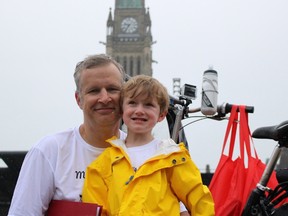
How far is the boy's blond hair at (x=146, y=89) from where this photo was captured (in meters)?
1.93

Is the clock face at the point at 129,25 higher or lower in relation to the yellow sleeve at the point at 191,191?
lower

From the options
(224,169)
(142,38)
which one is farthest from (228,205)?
(142,38)

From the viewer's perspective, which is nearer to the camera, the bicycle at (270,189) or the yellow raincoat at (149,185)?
the yellow raincoat at (149,185)

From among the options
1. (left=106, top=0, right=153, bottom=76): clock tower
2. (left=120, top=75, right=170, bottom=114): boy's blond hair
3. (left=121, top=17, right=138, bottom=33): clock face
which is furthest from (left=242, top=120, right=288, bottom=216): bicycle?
(left=121, top=17, right=138, bottom=33): clock face

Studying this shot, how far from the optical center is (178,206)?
1.87 m

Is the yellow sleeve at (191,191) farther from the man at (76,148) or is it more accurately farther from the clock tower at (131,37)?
the clock tower at (131,37)

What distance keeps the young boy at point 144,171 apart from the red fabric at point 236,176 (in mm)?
596

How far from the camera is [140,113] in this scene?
1.93 meters

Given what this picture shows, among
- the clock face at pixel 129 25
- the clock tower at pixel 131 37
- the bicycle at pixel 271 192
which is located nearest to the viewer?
the bicycle at pixel 271 192

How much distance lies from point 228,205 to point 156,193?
0.75 meters

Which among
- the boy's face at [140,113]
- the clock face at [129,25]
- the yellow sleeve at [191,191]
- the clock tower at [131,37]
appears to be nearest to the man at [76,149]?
the boy's face at [140,113]

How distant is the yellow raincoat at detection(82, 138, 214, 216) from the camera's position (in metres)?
1.79

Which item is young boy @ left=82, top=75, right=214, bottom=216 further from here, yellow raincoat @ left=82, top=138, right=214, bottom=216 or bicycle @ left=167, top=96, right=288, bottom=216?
bicycle @ left=167, top=96, right=288, bottom=216

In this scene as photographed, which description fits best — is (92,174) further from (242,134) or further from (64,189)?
(242,134)
